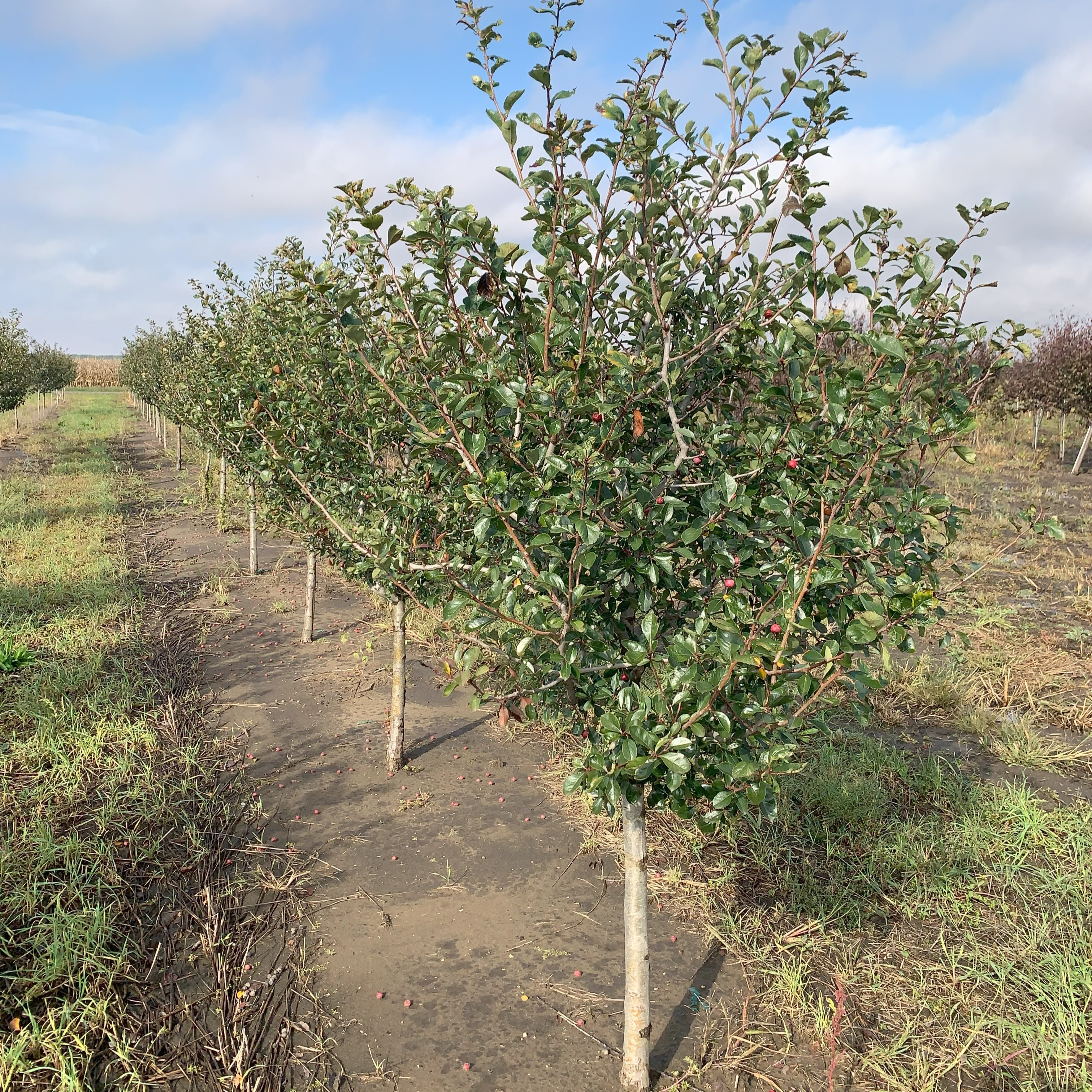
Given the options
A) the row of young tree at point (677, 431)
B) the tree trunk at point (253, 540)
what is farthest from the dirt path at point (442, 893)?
the tree trunk at point (253, 540)

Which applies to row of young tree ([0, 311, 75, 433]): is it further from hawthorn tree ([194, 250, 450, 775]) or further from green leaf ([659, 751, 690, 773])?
green leaf ([659, 751, 690, 773])

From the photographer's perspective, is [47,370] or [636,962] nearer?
[636,962]

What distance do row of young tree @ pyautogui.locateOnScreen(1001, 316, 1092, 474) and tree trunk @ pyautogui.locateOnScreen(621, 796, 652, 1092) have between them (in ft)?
77.6

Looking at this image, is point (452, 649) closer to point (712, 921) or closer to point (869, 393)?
point (712, 921)

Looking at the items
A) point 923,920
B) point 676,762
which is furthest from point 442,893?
point 676,762

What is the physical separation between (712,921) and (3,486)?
62.7ft

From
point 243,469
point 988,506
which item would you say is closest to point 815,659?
point 243,469

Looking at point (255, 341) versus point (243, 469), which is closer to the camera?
point (255, 341)

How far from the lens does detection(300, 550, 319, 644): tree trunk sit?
8.58 metres

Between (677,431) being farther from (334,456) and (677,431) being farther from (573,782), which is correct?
(334,456)

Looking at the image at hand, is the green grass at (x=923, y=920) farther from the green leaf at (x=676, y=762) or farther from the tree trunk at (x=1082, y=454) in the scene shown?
the tree trunk at (x=1082, y=454)

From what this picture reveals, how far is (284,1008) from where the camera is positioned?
3.68m

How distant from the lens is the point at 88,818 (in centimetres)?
507

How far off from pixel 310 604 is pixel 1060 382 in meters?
24.1
